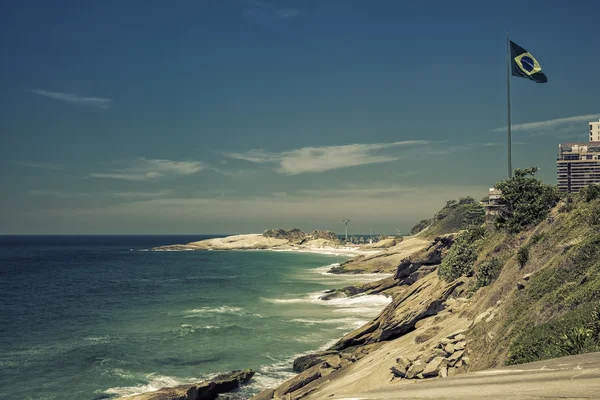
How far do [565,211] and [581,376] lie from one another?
72.9ft

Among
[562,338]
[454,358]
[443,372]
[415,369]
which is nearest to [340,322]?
[454,358]

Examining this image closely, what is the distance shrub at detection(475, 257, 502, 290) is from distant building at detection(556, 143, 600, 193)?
173 ft

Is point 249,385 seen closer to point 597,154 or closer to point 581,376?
point 581,376

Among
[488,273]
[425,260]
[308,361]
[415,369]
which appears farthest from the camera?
[425,260]

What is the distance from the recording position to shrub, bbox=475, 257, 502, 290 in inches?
1038

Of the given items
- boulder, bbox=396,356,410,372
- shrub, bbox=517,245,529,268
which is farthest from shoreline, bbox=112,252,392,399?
shrub, bbox=517,245,529,268

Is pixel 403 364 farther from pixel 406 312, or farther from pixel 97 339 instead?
pixel 97 339

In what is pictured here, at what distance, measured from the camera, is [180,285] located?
87.2 meters

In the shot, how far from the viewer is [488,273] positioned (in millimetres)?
26750

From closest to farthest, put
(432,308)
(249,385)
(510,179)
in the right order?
(432,308) < (249,385) < (510,179)

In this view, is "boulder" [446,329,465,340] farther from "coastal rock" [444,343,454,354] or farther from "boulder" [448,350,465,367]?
"boulder" [448,350,465,367]

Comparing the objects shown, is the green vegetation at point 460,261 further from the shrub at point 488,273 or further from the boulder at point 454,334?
the boulder at point 454,334

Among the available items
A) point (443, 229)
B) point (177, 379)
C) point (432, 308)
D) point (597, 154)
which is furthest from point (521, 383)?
point (443, 229)

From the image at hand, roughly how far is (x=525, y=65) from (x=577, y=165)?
159 ft
